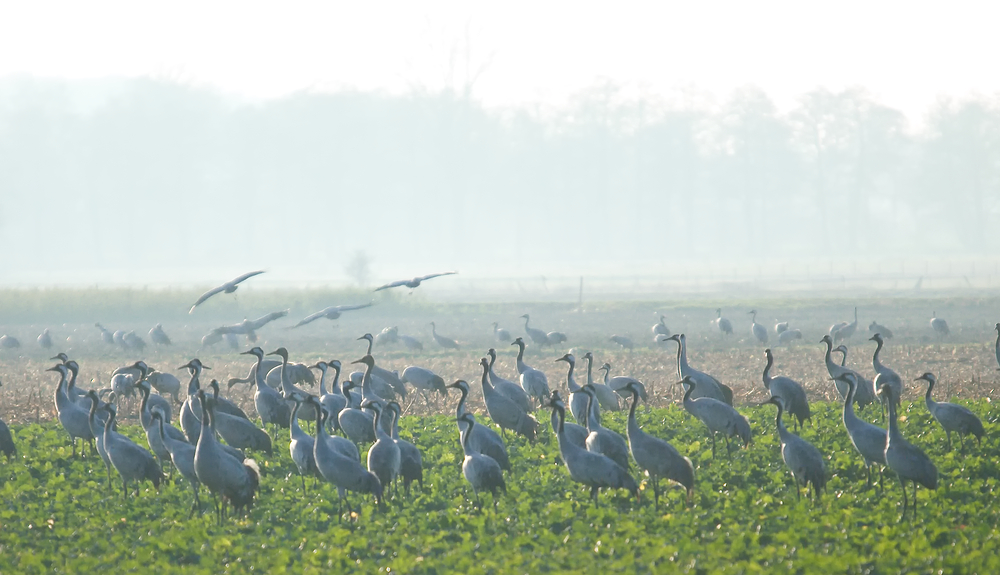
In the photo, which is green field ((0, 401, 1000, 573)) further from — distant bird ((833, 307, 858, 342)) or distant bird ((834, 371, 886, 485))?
distant bird ((833, 307, 858, 342))

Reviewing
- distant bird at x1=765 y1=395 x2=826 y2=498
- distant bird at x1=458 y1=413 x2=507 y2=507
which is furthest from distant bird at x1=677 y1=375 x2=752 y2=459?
distant bird at x1=458 y1=413 x2=507 y2=507

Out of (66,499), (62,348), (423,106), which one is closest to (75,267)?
(423,106)

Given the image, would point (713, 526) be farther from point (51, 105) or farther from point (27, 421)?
point (51, 105)

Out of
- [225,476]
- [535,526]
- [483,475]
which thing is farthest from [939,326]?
[225,476]

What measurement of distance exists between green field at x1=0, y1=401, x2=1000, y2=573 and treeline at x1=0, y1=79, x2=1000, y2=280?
9069cm

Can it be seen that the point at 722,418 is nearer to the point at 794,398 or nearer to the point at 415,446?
the point at 794,398

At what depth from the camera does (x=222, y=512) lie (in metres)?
11.3

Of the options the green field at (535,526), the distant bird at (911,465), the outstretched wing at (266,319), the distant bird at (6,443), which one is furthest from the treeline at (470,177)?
the distant bird at (911,465)

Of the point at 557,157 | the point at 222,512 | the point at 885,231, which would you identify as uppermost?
the point at 557,157

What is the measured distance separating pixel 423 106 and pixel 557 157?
15764 mm

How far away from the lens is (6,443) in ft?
45.3

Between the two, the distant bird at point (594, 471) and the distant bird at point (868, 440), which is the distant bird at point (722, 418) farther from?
the distant bird at point (594, 471)

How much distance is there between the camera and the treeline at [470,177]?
103m

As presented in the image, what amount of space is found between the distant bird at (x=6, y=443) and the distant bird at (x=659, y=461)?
8.49m
